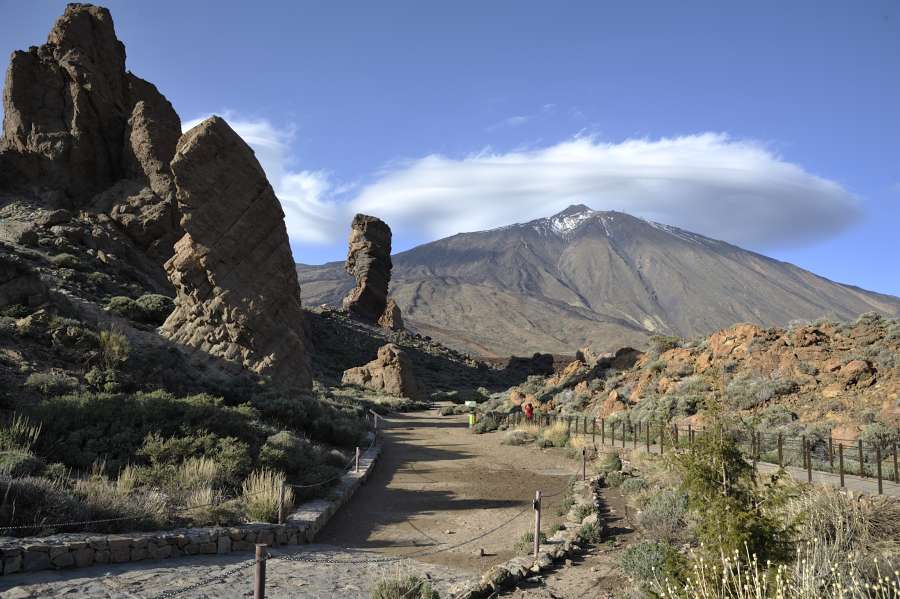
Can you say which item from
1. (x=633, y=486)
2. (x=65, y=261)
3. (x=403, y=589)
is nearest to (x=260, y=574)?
(x=403, y=589)

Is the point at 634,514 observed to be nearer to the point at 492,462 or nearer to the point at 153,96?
the point at 492,462

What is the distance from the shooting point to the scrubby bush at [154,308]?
26594 millimetres

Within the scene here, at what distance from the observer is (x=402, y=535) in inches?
394

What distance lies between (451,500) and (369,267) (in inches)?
2441

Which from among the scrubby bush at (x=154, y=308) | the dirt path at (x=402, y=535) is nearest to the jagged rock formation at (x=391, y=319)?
the scrubby bush at (x=154, y=308)

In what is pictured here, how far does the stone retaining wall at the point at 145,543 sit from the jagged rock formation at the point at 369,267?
6369 centimetres

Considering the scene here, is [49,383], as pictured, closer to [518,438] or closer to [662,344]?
[518,438]

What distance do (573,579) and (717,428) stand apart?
3138 mm

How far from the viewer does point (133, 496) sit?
824 centimetres

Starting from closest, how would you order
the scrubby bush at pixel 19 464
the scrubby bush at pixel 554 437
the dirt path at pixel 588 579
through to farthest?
the dirt path at pixel 588 579 → the scrubby bush at pixel 19 464 → the scrubby bush at pixel 554 437

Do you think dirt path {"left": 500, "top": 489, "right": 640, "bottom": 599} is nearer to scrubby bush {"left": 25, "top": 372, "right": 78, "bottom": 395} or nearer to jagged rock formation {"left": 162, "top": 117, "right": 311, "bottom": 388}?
scrubby bush {"left": 25, "top": 372, "right": 78, "bottom": 395}

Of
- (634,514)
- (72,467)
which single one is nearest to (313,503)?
(72,467)

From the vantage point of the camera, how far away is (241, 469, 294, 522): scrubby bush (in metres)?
8.90

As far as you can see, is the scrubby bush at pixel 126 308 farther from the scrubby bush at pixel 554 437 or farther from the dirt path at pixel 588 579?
the dirt path at pixel 588 579
